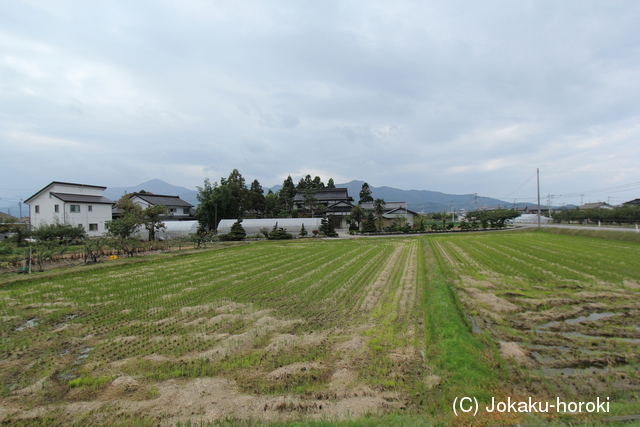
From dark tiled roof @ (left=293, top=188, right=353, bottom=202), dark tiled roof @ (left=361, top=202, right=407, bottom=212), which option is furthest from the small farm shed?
dark tiled roof @ (left=293, top=188, right=353, bottom=202)

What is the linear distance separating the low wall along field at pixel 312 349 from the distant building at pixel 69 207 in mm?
24511

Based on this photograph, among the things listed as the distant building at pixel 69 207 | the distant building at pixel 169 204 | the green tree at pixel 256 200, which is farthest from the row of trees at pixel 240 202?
the distant building at pixel 69 207

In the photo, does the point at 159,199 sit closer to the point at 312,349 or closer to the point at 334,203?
the point at 334,203

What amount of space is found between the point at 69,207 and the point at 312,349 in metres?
36.0

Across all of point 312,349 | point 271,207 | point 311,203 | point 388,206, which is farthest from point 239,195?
point 312,349

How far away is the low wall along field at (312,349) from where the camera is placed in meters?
3.74

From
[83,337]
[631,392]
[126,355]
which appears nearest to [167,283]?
[83,337]

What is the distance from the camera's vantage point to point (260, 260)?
54.9 ft

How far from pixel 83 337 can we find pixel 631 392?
9.46 meters

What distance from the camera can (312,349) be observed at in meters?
5.30

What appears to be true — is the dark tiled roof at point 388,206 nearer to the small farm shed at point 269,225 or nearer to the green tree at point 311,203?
the green tree at point 311,203

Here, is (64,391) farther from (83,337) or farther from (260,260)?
(260,260)

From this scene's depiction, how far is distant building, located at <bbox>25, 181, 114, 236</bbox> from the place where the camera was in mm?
29812

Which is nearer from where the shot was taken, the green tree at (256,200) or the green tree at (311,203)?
the green tree at (311,203)
